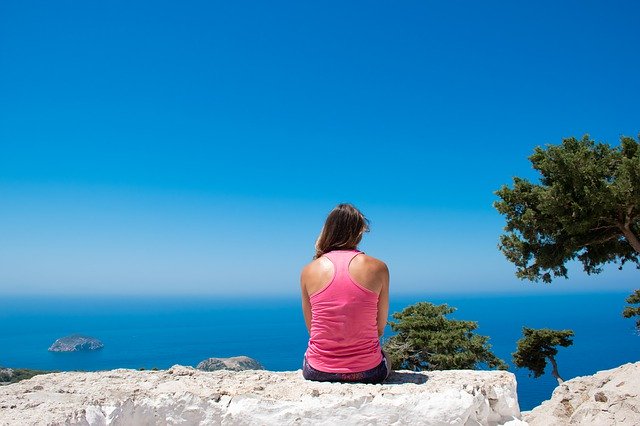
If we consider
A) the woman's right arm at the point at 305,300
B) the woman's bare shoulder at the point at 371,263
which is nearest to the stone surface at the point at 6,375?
the woman's right arm at the point at 305,300

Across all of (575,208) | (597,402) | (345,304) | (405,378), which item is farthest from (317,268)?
(575,208)

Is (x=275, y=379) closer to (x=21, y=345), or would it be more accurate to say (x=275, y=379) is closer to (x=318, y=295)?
(x=318, y=295)

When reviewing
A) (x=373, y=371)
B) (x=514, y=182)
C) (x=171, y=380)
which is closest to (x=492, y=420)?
(x=373, y=371)

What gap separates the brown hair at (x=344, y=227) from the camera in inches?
161

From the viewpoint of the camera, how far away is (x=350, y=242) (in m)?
4.10

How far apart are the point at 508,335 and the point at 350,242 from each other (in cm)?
15725

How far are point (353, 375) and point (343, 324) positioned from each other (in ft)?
1.66

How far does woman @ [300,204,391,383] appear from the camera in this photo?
12.5ft

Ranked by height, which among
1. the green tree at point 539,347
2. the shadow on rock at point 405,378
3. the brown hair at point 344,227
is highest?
the brown hair at point 344,227

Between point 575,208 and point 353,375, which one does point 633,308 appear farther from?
point 353,375

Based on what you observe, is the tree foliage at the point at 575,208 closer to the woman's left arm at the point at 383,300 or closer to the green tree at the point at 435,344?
the green tree at the point at 435,344

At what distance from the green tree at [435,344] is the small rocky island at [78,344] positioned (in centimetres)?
10404

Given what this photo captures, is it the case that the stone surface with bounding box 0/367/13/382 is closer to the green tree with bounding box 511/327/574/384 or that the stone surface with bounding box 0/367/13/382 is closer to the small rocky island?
the green tree with bounding box 511/327/574/384

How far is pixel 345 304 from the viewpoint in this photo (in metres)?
3.79
